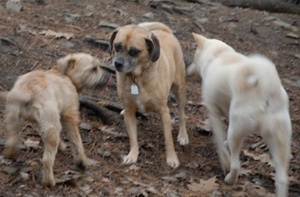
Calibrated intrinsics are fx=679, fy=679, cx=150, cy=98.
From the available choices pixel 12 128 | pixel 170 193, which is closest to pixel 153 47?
pixel 170 193

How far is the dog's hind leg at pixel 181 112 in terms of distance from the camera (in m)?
8.73

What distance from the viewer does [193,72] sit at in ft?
29.0

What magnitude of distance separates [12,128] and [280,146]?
264 centimetres

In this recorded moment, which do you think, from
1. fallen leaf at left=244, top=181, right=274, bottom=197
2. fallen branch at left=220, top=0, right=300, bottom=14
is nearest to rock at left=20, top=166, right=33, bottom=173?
fallen leaf at left=244, top=181, right=274, bottom=197

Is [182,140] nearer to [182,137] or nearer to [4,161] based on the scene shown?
[182,137]

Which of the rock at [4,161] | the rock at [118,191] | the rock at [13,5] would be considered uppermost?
the rock at [13,5]

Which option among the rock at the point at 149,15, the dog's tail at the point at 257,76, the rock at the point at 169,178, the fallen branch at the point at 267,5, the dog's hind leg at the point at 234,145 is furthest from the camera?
the fallen branch at the point at 267,5

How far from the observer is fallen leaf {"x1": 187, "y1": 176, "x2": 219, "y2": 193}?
728cm

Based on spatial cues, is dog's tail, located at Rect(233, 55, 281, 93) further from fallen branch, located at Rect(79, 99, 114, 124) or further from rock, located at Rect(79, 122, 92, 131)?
fallen branch, located at Rect(79, 99, 114, 124)

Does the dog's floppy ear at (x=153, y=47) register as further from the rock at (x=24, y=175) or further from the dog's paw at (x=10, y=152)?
the rock at (x=24, y=175)

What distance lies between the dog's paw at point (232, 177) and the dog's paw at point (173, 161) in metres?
0.65

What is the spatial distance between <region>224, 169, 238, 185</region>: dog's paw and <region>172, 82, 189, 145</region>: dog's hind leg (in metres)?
1.31

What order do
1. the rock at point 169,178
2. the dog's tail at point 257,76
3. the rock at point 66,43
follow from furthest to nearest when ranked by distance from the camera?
the rock at point 66,43, the rock at point 169,178, the dog's tail at point 257,76

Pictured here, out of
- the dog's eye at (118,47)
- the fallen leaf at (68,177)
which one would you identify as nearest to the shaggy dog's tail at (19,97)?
the fallen leaf at (68,177)
